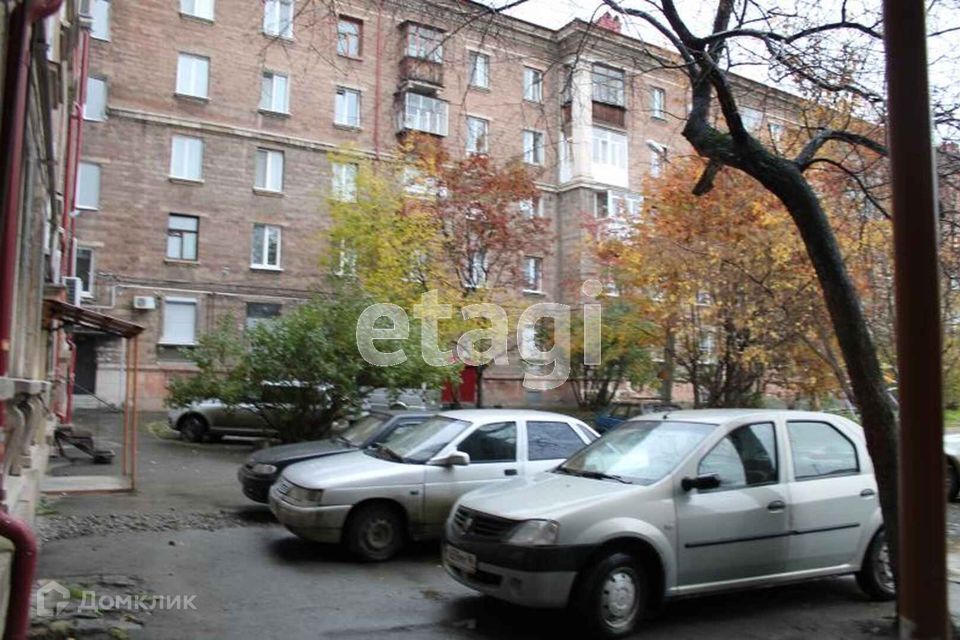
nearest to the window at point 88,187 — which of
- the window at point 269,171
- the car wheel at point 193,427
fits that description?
the window at point 269,171

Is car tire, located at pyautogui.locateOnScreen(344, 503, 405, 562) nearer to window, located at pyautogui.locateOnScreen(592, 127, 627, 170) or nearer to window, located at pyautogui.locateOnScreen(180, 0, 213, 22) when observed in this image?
window, located at pyautogui.locateOnScreen(180, 0, 213, 22)

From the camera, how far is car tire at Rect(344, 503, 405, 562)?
25.0ft

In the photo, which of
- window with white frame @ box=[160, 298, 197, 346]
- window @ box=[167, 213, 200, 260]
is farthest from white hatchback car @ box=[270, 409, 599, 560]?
window @ box=[167, 213, 200, 260]

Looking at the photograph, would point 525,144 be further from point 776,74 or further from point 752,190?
point 776,74

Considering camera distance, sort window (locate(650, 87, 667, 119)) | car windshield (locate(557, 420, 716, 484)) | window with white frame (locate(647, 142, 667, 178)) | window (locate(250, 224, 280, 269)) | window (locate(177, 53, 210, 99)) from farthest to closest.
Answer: window (locate(250, 224, 280, 269)), window (locate(177, 53, 210, 99)), window with white frame (locate(647, 142, 667, 178)), window (locate(650, 87, 667, 119)), car windshield (locate(557, 420, 716, 484))

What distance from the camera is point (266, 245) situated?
90.9ft

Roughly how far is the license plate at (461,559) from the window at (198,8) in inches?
996

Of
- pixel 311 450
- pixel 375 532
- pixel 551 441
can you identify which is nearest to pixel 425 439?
pixel 375 532

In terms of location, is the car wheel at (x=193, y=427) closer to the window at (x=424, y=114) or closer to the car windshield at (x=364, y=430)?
the car windshield at (x=364, y=430)

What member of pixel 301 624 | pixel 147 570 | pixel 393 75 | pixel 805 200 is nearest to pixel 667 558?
pixel 301 624

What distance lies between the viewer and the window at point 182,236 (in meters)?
26.1

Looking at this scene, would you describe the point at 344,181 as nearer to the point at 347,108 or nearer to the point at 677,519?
the point at 347,108

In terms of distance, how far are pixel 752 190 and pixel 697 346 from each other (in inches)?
139

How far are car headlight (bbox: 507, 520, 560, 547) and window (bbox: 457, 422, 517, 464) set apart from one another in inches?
106
